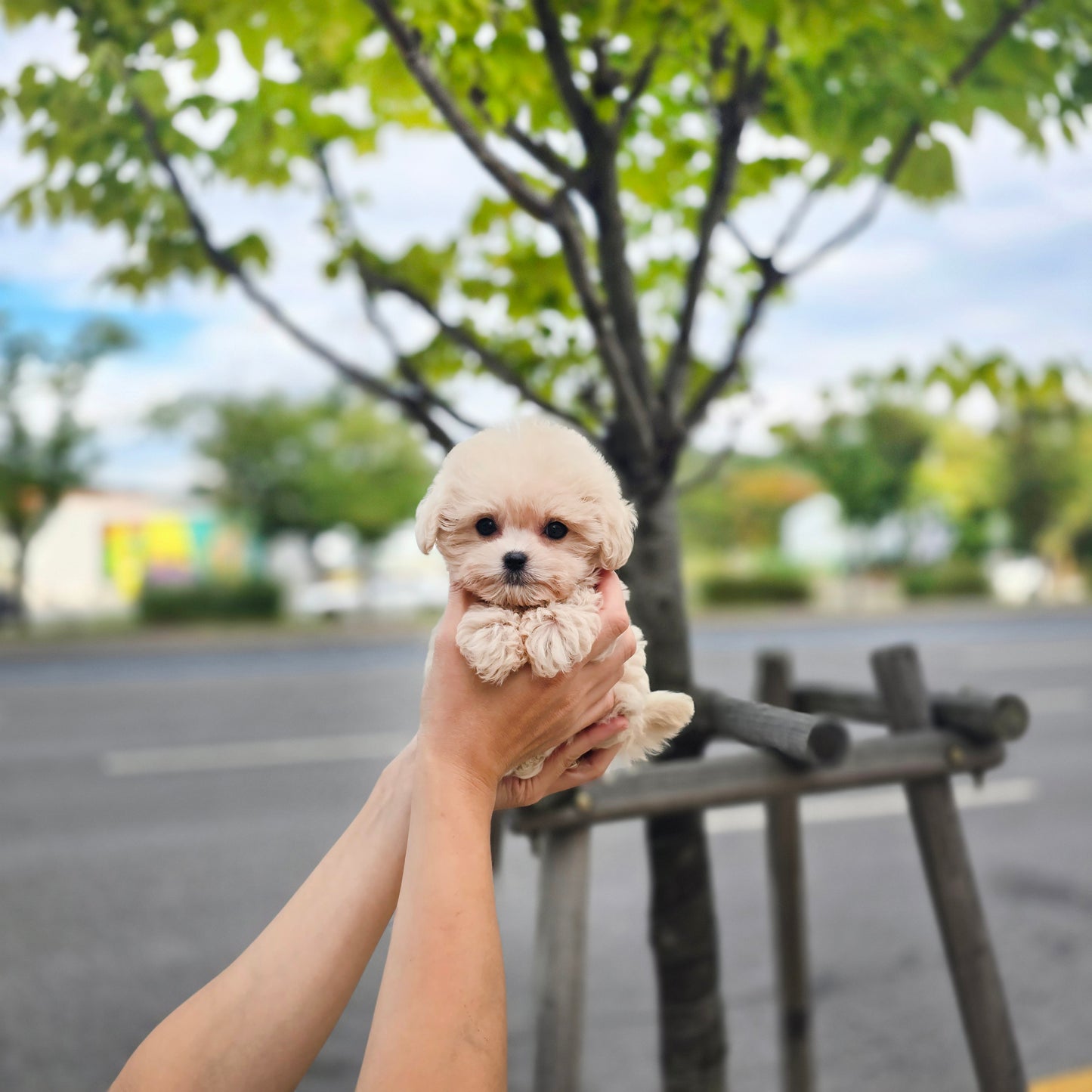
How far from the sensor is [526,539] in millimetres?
999

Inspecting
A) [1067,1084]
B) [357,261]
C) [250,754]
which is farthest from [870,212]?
[250,754]

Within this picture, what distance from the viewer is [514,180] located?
1.71m

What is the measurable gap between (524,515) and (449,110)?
916mm

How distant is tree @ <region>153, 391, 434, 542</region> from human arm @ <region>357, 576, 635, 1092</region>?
1965 centimetres

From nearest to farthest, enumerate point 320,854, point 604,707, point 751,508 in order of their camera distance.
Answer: point 604,707, point 320,854, point 751,508

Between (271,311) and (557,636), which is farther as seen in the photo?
(271,311)

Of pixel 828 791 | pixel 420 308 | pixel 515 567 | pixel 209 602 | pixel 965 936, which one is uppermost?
pixel 420 308

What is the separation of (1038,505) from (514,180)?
90.2 ft

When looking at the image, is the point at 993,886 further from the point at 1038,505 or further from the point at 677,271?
the point at 1038,505

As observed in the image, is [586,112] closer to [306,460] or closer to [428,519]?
[428,519]

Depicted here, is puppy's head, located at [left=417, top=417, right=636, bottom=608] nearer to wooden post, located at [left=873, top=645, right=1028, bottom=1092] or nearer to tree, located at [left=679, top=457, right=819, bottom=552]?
wooden post, located at [left=873, top=645, right=1028, bottom=1092]

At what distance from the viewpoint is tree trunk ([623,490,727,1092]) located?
192 centimetres

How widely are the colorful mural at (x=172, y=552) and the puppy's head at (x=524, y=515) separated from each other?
2145cm

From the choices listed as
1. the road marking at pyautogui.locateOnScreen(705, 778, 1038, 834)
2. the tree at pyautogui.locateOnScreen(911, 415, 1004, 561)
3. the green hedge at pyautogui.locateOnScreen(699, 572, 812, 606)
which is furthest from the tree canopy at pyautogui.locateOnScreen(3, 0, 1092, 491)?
the tree at pyautogui.locateOnScreen(911, 415, 1004, 561)
